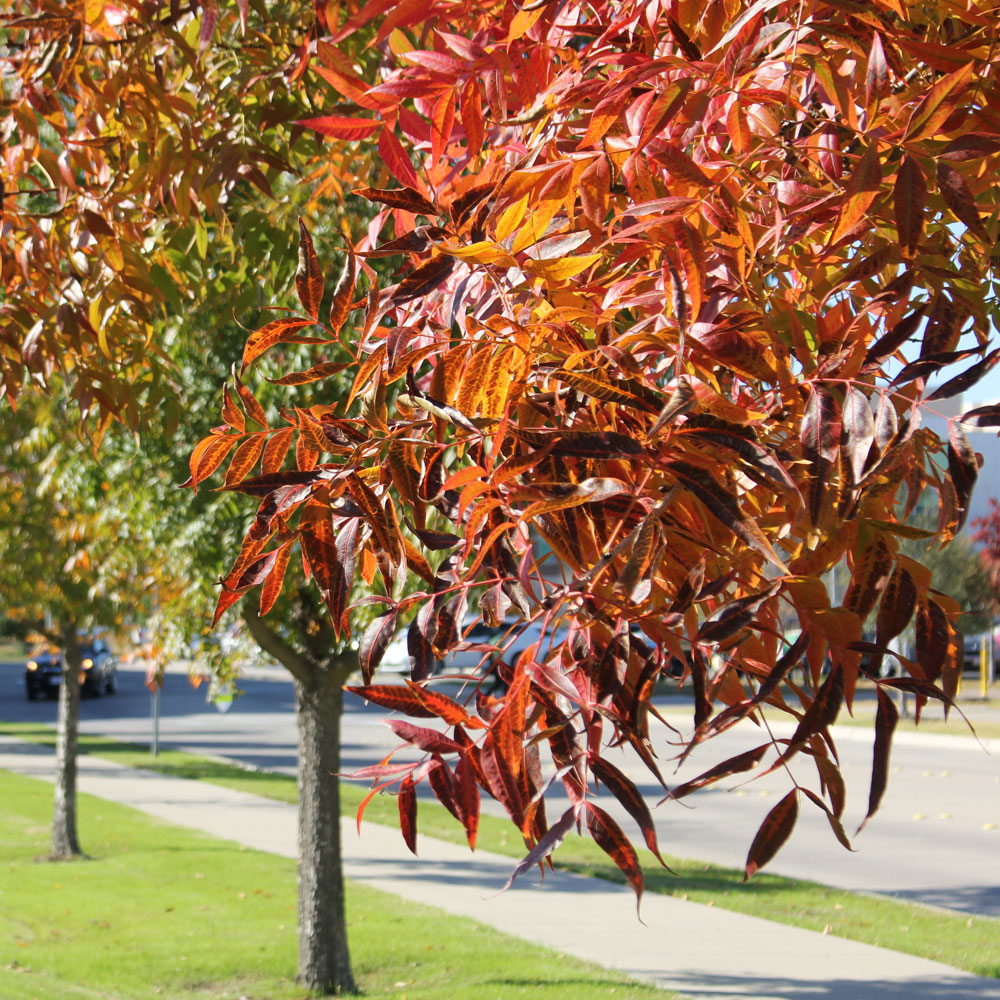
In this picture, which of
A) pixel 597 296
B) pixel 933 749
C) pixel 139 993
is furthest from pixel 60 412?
pixel 933 749

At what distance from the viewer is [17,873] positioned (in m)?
9.66

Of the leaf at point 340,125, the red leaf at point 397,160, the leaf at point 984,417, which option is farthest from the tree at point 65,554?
the leaf at point 984,417

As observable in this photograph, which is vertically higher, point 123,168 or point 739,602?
point 123,168

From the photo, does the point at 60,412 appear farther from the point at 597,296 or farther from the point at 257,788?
the point at 257,788

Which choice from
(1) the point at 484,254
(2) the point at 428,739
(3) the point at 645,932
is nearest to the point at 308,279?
(1) the point at 484,254

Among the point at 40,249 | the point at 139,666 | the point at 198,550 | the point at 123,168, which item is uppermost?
the point at 123,168

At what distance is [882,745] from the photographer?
1.19 m

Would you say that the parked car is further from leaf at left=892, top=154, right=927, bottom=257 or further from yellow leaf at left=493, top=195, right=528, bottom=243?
leaf at left=892, top=154, right=927, bottom=257

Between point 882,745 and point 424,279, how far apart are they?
28.9 inches

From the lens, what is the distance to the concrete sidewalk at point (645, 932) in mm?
6719

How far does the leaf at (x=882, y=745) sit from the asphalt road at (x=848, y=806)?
Answer: 2.29 metres

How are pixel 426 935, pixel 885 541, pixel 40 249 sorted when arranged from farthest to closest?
pixel 426 935 → pixel 40 249 → pixel 885 541

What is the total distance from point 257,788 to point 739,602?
14888 millimetres

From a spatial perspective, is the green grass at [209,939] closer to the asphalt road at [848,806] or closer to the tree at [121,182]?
the asphalt road at [848,806]
